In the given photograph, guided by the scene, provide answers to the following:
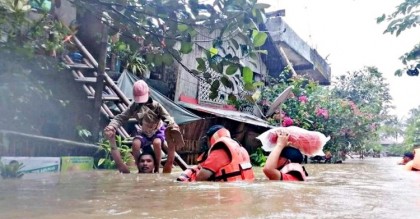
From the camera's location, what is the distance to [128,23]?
293cm

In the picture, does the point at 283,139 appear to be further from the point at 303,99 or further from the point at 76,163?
the point at 303,99

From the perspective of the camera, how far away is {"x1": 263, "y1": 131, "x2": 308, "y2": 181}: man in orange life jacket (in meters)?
4.24

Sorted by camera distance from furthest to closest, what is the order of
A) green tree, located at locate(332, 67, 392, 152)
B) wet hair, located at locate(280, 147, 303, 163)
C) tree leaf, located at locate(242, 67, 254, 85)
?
1. green tree, located at locate(332, 67, 392, 152)
2. wet hair, located at locate(280, 147, 303, 163)
3. tree leaf, located at locate(242, 67, 254, 85)

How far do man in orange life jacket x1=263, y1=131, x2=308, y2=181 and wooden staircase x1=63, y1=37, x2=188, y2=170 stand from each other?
8.53ft

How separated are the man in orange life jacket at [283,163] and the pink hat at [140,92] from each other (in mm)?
1932

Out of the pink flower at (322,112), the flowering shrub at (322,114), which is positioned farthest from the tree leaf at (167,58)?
the pink flower at (322,112)

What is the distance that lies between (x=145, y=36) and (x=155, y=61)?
19 centimetres

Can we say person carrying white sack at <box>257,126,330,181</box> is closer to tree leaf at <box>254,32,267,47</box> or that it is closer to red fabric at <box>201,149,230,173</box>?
red fabric at <box>201,149,230,173</box>

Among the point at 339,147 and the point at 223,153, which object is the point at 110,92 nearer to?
the point at 223,153

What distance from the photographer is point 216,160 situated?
157 inches

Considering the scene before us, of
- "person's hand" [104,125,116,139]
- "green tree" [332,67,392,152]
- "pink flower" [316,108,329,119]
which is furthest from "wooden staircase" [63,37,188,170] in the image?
"green tree" [332,67,392,152]

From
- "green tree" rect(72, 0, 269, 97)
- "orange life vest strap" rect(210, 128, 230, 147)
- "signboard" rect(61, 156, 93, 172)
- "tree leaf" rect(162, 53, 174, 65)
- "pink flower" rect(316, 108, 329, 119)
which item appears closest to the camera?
"green tree" rect(72, 0, 269, 97)

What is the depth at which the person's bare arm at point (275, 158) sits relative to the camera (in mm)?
4227

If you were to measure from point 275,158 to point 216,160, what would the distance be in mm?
652
